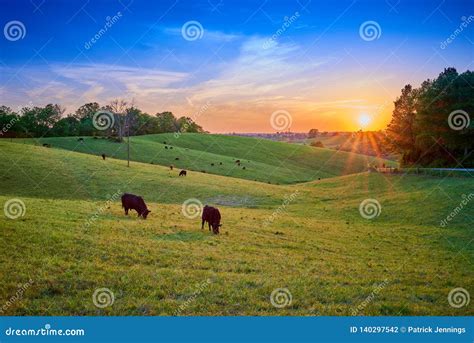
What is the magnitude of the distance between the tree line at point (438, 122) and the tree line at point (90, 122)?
43686mm

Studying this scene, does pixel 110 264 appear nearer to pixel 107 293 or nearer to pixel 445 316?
pixel 107 293

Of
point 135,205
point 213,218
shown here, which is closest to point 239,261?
point 213,218

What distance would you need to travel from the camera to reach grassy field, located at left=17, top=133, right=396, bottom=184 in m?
69.1

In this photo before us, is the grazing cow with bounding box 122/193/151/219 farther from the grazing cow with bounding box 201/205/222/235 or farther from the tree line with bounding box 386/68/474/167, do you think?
the tree line with bounding box 386/68/474/167

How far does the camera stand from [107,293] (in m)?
10.5

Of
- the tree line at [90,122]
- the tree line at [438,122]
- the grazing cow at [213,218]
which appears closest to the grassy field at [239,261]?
the grazing cow at [213,218]

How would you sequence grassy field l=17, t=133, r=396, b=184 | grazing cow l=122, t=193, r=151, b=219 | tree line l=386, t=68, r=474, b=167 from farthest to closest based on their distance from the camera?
grassy field l=17, t=133, r=396, b=184, tree line l=386, t=68, r=474, b=167, grazing cow l=122, t=193, r=151, b=219

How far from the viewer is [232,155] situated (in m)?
94.9

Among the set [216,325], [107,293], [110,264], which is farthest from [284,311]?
[110,264]

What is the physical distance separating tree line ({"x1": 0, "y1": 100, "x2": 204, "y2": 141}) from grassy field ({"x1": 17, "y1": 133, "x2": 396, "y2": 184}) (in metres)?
4.63

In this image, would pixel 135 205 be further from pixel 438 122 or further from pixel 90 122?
pixel 90 122

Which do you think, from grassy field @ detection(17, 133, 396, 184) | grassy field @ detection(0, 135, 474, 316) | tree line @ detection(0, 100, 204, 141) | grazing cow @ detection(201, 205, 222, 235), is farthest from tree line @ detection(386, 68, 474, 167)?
tree line @ detection(0, 100, 204, 141)

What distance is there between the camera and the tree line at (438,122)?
152 feet

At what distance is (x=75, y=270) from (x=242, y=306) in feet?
18.7
